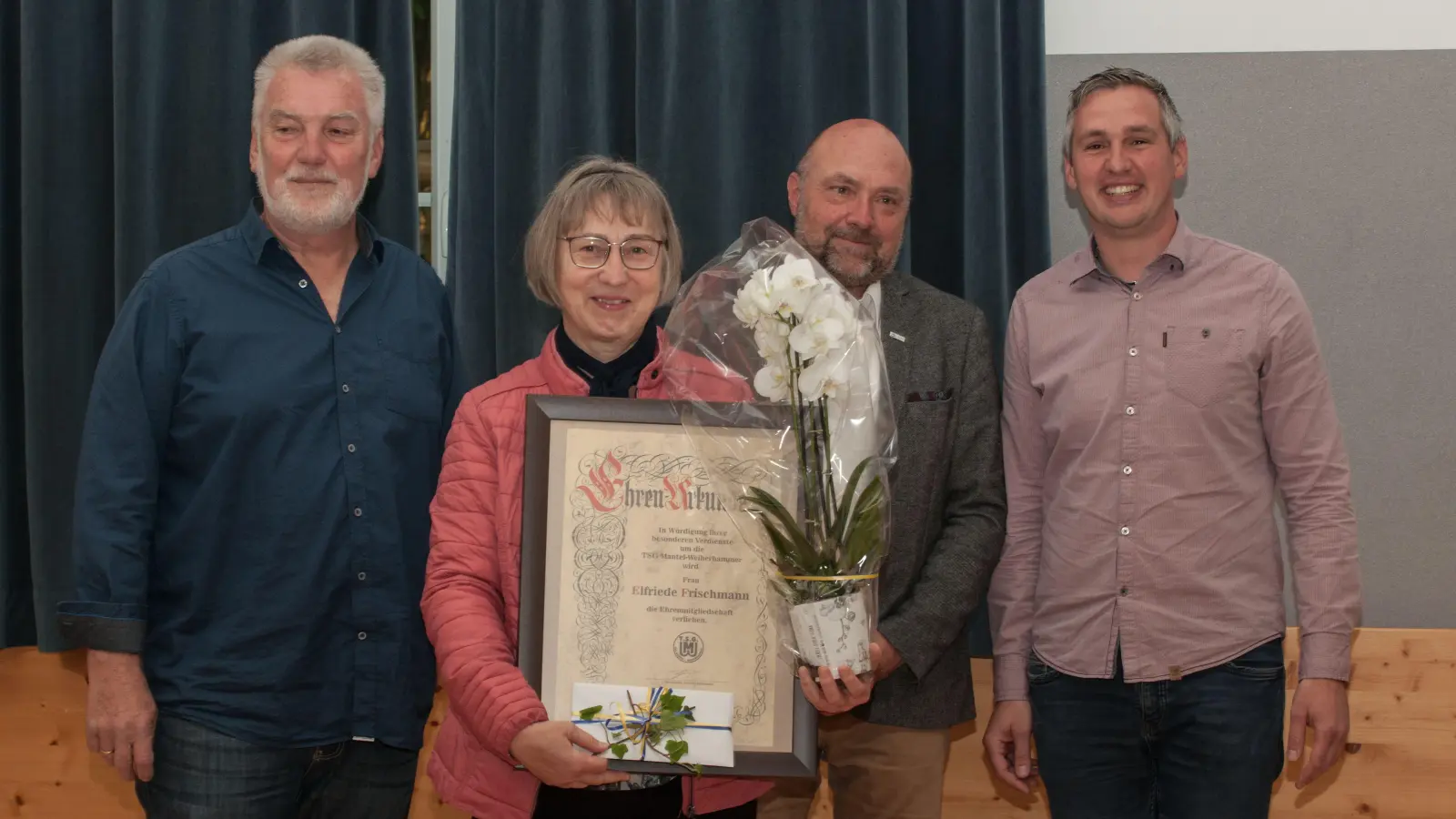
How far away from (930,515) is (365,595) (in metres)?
1.11

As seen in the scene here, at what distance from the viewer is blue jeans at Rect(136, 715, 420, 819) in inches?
82.5

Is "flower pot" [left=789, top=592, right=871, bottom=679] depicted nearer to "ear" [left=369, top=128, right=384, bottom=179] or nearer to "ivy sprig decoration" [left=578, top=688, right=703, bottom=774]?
"ivy sprig decoration" [left=578, top=688, right=703, bottom=774]

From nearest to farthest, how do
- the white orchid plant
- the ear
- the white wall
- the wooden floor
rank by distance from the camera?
the white orchid plant < the ear < the wooden floor < the white wall

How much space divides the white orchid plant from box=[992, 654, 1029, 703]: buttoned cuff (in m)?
0.74

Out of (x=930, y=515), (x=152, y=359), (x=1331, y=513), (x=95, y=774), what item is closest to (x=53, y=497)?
(x=95, y=774)

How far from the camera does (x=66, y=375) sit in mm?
2947

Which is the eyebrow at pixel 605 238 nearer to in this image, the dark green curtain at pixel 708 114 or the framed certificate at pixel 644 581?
the framed certificate at pixel 644 581

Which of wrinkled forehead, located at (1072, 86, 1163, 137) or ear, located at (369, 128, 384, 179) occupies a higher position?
wrinkled forehead, located at (1072, 86, 1163, 137)

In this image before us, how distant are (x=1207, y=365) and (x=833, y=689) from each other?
1.05m

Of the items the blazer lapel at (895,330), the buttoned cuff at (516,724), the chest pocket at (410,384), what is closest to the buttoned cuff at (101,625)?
the chest pocket at (410,384)

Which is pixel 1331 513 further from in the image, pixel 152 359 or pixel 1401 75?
pixel 152 359

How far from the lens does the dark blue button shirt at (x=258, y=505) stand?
6.95 ft

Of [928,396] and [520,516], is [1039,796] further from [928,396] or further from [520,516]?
[520,516]

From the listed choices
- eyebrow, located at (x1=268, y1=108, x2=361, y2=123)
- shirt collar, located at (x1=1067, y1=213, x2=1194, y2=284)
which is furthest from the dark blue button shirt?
shirt collar, located at (x1=1067, y1=213, x2=1194, y2=284)
